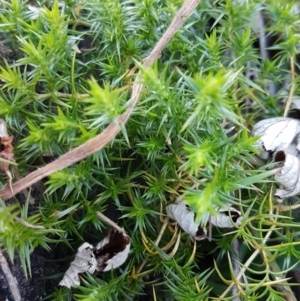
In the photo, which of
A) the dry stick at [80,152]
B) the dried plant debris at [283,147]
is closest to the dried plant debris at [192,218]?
the dried plant debris at [283,147]

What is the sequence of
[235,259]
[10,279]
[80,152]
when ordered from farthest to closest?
[235,259] → [10,279] → [80,152]

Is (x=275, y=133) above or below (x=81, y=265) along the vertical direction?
above

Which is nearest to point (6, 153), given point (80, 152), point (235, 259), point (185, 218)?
point (80, 152)

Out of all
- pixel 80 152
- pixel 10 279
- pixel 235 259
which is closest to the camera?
pixel 80 152

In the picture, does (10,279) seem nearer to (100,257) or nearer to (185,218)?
(100,257)

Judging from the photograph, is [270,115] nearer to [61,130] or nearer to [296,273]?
[296,273]

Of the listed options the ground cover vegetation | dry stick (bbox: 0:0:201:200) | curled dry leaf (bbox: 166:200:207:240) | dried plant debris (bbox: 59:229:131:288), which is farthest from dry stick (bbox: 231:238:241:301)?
dry stick (bbox: 0:0:201:200)

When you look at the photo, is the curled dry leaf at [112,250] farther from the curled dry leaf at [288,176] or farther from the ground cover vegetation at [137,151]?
the curled dry leaf at [288,176]
